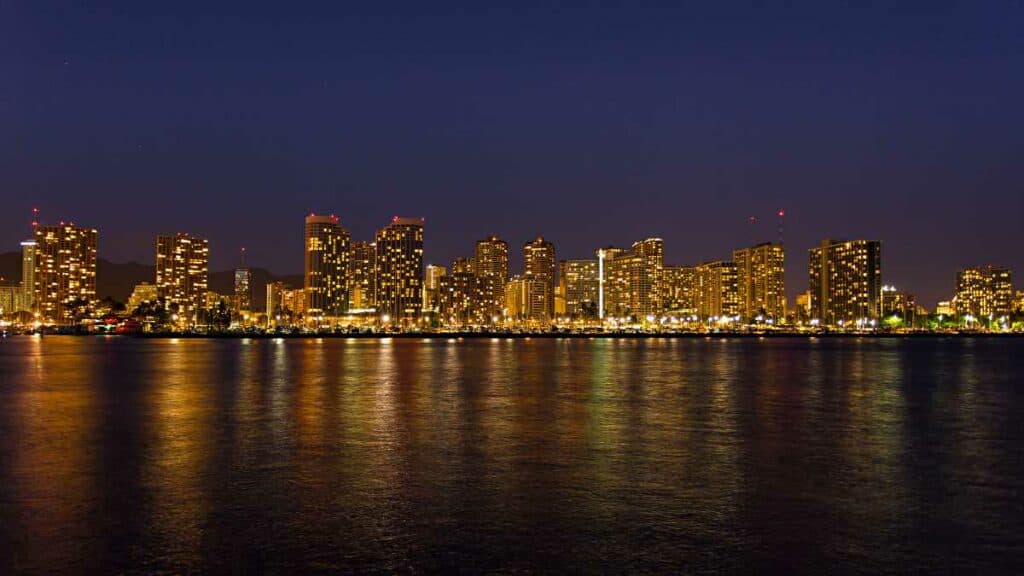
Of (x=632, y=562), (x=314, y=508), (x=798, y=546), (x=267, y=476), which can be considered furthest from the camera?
(x=267, y=476)

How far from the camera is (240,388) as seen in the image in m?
48.2

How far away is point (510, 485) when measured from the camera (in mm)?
18656

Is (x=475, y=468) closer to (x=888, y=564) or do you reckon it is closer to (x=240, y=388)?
(x=888, y=564)

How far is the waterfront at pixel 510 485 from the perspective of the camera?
13227 millimetres

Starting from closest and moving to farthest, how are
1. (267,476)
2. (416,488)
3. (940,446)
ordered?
1. (416,488)
2. (267,476)
3. (940,446)

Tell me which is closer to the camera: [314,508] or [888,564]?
[888,564]

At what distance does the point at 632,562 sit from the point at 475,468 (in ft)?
28.3

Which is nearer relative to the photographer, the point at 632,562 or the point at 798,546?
the point at 632,562

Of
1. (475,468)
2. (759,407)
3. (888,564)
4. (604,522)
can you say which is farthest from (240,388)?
(888,564)

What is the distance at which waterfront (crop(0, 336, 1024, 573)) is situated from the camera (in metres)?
13.2

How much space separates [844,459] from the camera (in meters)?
22.6

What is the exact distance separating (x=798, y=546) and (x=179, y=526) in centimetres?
1004

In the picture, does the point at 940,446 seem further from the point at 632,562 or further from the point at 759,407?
the point at 632,562

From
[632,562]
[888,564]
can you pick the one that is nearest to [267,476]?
[632,562]
